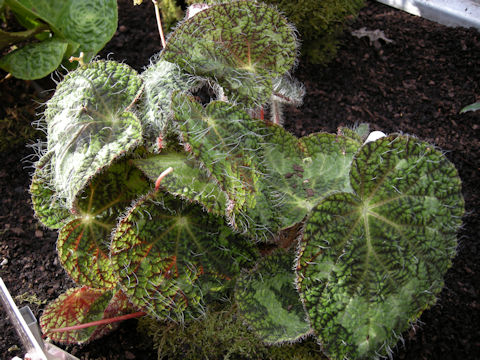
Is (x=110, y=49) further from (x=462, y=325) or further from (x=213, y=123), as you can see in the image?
(x=462, y=325)

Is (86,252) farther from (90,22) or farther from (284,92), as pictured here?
(90,22)

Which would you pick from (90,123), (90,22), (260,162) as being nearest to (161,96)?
(90,123)

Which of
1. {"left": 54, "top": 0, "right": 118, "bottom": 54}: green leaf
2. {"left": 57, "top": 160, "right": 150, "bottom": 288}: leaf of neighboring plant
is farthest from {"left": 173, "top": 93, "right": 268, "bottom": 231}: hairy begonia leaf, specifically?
{"left": 54, "top": 0, "right": 118, "bottom": 54}: green leaf

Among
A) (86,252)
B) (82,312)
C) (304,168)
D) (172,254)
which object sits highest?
(304,168)

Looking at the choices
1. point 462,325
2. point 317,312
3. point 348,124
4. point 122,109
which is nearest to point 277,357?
point 317,312

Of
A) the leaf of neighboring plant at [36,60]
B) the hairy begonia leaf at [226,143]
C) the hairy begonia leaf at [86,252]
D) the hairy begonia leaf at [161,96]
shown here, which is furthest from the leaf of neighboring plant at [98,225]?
the leaf of neighboring plant at [36,60]

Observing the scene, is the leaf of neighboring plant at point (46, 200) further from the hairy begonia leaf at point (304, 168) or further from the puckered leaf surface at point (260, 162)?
the hairy begonia leaf at point (304, 168)
